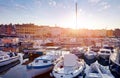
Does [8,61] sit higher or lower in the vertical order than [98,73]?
lower

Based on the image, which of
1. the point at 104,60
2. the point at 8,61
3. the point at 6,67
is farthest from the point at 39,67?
the point at 104,60

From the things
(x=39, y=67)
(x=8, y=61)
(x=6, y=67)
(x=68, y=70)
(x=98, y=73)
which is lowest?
(x=6, y=67)

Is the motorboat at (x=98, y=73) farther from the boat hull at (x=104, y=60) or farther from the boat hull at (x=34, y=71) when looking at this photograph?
the boat hull at (x=104, y=60)

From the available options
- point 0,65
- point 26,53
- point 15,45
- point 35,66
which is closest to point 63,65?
point 35,66

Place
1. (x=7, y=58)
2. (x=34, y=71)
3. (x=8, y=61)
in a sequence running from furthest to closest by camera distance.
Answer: (x=7, y=58) < (x=8, y=61) < (x=34, y=71)

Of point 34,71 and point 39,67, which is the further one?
point 39,67

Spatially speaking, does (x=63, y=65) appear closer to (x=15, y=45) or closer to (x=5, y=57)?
(x=5, y=57)

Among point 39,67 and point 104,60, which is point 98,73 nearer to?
point 39,67

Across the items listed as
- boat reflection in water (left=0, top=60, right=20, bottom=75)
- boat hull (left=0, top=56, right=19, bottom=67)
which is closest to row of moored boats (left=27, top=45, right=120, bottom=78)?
boat reflection in water (left=0, top=60, right=20, bottom=75)

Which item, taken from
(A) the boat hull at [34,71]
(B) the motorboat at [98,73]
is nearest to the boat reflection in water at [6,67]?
(A) the boat hull at [34,71]

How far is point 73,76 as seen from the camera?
14.5m

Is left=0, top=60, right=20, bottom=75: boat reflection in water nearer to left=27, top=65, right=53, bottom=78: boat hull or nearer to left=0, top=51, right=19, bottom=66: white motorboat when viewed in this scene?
left=0, top=51, right=19, bottom=66: white motorboat

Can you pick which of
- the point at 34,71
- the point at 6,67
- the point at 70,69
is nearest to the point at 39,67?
the point at 34,71

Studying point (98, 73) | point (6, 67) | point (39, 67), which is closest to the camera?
point (98, 73)
